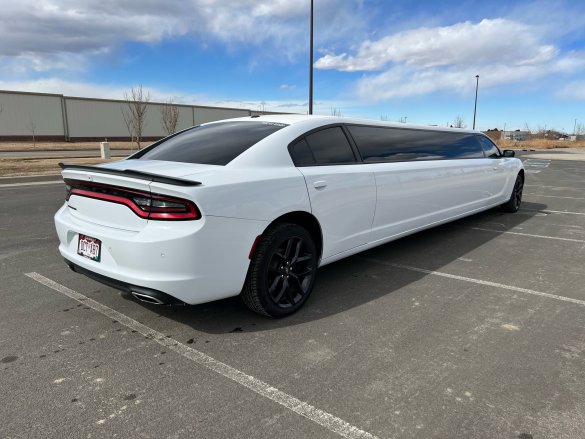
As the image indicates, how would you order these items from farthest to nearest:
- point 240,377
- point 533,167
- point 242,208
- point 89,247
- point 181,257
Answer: point 533,167 → point 89,247 → point 242,208 → point 181,257 → point 240,377

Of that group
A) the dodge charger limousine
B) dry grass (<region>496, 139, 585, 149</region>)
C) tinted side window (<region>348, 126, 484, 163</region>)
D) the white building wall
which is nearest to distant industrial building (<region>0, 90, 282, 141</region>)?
the white building wall

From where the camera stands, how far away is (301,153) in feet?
12.2

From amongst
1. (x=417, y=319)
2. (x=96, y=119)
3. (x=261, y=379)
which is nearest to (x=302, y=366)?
(x=261, y=379)

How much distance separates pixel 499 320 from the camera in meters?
3.49

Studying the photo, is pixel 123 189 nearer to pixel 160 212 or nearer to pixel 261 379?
pixel 160 212

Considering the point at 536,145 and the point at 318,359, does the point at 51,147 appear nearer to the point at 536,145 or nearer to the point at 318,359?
the point at 318,359

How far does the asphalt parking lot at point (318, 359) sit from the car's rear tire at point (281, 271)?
159 millimetres

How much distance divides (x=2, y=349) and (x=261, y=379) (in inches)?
70.4

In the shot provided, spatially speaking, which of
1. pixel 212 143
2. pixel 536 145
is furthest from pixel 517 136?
pixel 212 143

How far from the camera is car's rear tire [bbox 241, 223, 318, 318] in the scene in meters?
3.24

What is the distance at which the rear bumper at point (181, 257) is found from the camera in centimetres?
283

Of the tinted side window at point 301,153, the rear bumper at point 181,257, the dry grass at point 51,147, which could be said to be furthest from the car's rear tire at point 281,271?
the dry grass at point 51,147

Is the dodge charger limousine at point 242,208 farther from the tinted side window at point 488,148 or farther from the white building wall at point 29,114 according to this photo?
the white building wall at point 29,114

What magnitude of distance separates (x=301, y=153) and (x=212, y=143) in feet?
2.54
